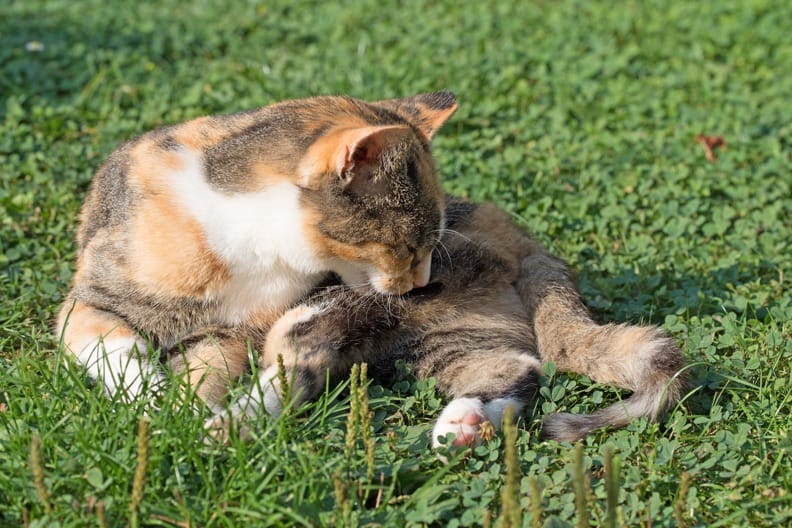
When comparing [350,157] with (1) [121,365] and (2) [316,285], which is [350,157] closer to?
(2) [316,285]

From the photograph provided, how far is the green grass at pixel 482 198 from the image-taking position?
9.36 ft

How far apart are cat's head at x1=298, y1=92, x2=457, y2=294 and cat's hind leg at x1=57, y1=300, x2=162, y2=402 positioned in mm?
756

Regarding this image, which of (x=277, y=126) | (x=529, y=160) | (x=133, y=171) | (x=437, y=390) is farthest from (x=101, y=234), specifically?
(x=529, y=160)

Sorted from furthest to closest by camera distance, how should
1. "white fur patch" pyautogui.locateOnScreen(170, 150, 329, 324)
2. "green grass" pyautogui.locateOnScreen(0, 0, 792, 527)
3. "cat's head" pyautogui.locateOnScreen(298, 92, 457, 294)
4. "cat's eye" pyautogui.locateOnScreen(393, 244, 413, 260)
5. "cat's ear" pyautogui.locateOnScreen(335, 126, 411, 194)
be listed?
"cat's eye" pyautogui.locateOnScreen(393, 244, 413, 260)
"white fur patch" pyautogui.locateOnScreen(170, 150, 329, 324)
"cat's head" pyautogui.locateOnScreen(298, 92, 457, 294)
"cat's ear" pyautogui.locateOnScreen(335, 126, 411, 194)
"green grass" pyautogui.locateOnScreen(0, 0, 792, 527)

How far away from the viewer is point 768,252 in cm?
457

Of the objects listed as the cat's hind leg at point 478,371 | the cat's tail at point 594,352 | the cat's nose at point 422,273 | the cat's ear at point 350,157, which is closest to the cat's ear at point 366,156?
the cat's ear at point 350,157

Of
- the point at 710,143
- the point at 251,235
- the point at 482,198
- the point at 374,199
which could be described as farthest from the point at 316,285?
the point at 710,143

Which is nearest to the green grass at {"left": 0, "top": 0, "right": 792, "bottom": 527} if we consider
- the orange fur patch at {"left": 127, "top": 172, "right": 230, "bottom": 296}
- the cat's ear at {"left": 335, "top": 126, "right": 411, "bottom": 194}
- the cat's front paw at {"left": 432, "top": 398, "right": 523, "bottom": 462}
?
the cat's front paw at {"left": 432, "top": 398, "right": 523, "bottom": 462}

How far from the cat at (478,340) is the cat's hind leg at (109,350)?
39cm

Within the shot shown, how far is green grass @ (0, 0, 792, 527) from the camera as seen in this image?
2854 mm

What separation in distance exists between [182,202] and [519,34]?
13.1 feet

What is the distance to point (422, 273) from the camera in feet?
11.8

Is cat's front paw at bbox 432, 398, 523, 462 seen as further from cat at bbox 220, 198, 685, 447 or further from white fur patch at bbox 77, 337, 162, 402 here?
white fur patch at bbox 77, 337, 162, 402

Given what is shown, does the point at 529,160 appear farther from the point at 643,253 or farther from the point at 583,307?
the point at 583,307
